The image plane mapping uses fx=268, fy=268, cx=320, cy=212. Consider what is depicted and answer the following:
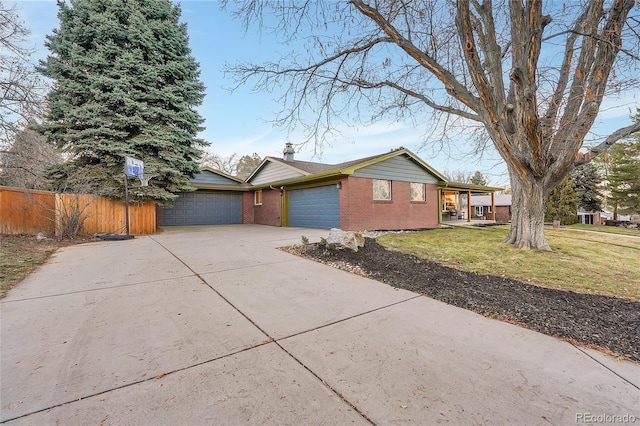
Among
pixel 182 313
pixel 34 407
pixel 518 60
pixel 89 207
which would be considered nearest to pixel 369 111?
pixel 518 60

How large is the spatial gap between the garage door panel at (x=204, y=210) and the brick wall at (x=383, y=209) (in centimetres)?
910

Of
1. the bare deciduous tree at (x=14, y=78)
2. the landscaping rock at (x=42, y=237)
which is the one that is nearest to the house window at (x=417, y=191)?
the bare deciduous tree at (x=14, y=78)

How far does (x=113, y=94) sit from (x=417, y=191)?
1419 cm

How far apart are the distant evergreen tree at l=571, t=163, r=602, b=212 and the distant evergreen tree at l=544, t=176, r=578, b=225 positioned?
587 cm

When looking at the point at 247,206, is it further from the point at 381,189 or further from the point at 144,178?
the point at 381,189

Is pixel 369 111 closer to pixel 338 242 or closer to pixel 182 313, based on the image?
pixel 338 242

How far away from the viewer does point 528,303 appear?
339cm

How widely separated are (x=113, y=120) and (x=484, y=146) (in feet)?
43.7

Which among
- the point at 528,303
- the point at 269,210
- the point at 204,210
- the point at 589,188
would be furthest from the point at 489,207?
the point at 528,303

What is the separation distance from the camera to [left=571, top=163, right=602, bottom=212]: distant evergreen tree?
2412cm

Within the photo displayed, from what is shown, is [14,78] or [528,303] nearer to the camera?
[528,303]

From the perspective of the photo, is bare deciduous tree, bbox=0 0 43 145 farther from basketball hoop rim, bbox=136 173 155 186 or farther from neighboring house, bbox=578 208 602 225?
neighboring house, bbox=578 208 602 225

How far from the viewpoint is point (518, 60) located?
4848 millimetres

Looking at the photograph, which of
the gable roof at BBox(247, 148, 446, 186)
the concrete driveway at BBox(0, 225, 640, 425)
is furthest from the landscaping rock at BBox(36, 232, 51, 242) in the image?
the gable roof at BBox(247, 148, 446, 186)
